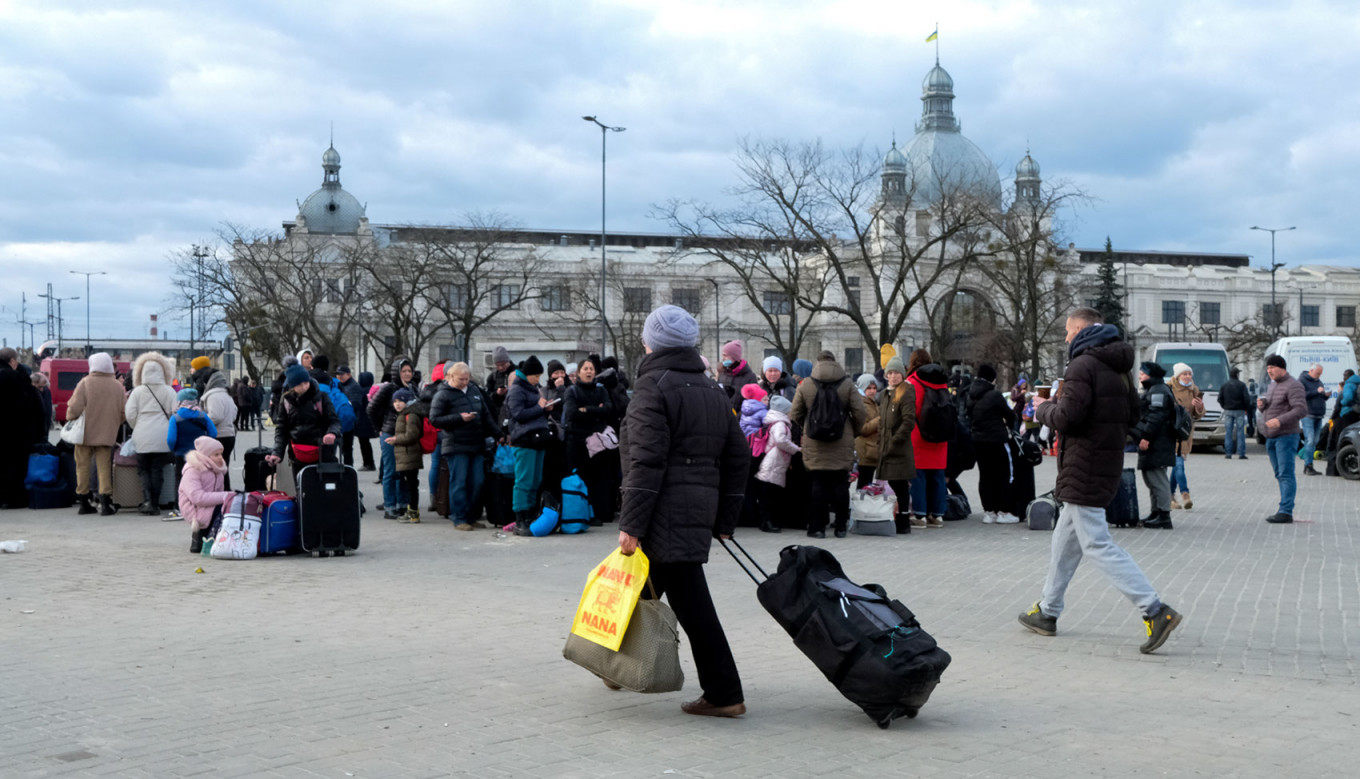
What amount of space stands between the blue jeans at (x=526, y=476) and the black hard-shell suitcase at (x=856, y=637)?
7613 mm

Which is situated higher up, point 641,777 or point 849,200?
point 849,200

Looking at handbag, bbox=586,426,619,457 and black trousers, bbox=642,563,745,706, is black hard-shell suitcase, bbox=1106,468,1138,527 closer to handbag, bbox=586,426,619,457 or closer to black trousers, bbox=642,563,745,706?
handbag, bbox=586,426,619,457

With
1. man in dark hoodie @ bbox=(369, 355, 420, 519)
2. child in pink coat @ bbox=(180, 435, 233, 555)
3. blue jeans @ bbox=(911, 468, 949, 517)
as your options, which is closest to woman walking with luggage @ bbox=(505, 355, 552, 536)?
man in dark hoodie @ bbox=(369, 355, 420, 519)

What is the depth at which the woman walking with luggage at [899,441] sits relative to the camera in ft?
45.0

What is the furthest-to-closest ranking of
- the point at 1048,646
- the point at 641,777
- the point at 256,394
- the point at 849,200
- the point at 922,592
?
the point at 849,200 → the point at 256,394 → the point at 922,592 → the point at 1048,646 → the point at 641,777

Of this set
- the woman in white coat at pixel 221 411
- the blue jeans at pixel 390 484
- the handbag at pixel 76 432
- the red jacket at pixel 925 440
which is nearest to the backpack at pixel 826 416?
the red jacket at pixel 925 440

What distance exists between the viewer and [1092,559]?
7.62 m

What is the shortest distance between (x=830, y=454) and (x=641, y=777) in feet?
27.5

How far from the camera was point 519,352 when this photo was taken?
5644 cm

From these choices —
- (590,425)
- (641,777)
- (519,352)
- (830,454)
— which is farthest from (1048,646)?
(519,352)

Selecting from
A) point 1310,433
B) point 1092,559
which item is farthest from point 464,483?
point 1310,433

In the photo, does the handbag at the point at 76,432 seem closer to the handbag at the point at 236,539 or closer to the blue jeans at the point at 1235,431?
the handbag at the point at 236,539

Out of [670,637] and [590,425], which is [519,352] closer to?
[590,425]

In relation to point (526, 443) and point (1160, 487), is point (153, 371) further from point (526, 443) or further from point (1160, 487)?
point (1160, 487)
